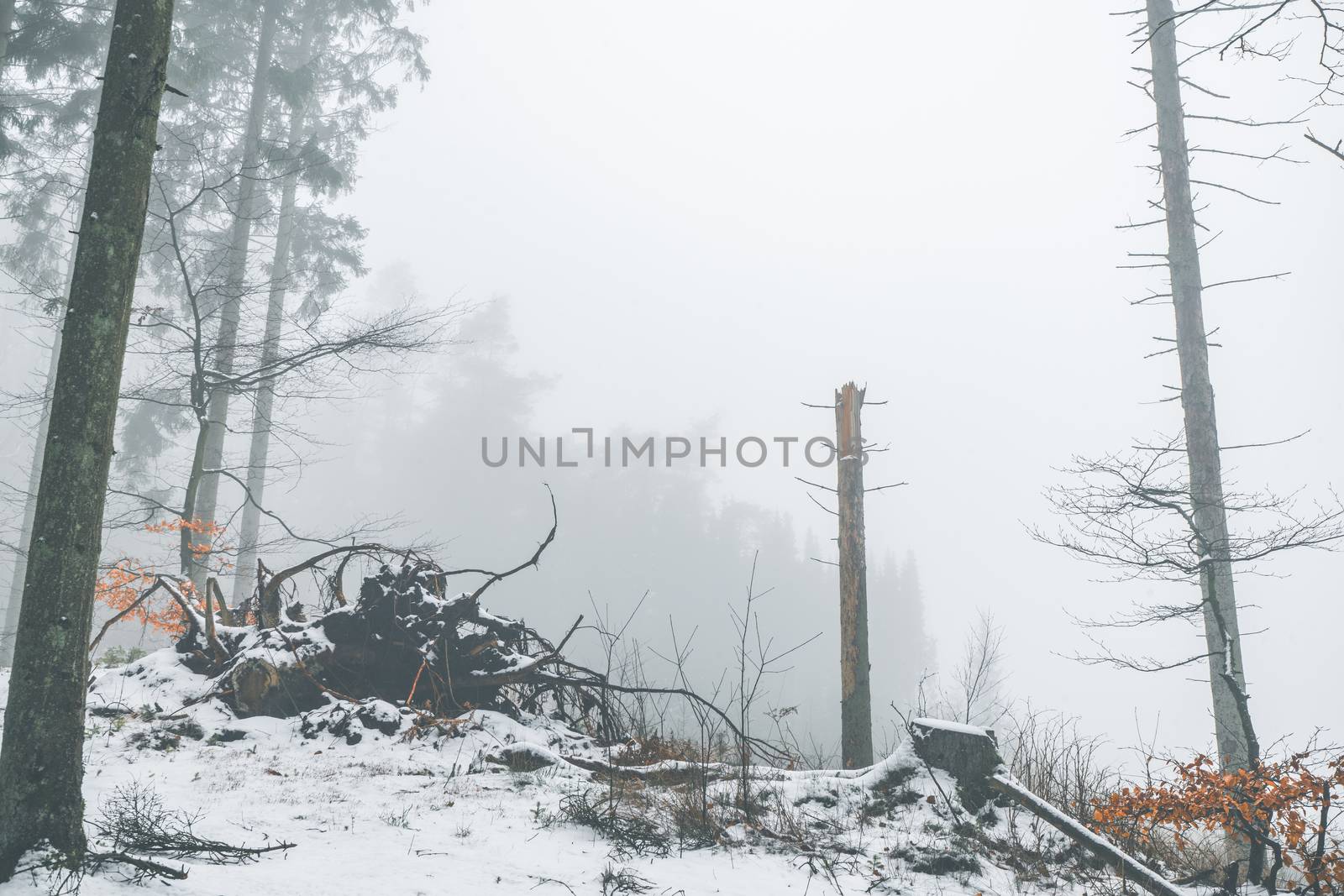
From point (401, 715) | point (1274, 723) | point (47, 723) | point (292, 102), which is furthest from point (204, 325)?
point (1274, 723)

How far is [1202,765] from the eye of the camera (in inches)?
150

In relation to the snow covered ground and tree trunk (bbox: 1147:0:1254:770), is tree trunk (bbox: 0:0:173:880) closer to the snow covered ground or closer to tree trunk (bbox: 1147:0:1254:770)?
the snow covered ground

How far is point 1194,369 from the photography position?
375 inches

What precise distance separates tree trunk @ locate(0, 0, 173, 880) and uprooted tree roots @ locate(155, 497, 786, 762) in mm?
3929

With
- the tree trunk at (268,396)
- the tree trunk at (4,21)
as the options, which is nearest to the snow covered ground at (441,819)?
the tree trunk at (268,396)

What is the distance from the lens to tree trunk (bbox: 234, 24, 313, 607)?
14711mm

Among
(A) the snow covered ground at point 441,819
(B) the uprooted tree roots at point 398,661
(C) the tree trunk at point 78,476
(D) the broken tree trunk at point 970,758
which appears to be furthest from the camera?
(B) the uprooted tree roots at point 398,661

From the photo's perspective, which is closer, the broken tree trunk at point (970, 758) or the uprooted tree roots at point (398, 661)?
the broken tree trunk at point (970, 758)

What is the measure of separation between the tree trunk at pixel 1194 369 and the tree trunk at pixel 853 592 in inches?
149

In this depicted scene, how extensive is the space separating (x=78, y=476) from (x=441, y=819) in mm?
2411

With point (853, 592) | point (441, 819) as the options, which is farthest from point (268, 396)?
point (441, 819)

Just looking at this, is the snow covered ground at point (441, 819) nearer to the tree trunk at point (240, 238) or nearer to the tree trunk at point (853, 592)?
the tree trunk at point (853, 592)

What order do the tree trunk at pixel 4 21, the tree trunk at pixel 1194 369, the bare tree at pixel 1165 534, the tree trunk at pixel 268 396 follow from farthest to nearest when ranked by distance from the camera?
the tree trunk at pixel 268 396
the tree trunk at pixel 4 21
the tree trunk at pixel 1194 369
the bare tree at pixel 1165 534

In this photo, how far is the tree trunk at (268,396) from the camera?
1471 cm
